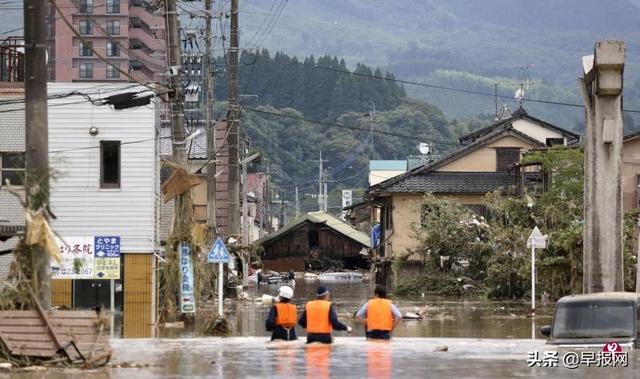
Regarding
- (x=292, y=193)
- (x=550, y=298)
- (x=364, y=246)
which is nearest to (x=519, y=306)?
(x=550, y=298)

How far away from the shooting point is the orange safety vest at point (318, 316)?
70.0 feet

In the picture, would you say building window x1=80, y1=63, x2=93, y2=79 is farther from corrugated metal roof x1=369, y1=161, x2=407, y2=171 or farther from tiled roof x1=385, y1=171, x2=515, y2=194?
tiled roof x1=385, y1=171, x2=515, y2=194

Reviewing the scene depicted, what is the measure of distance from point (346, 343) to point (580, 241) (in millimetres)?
22383

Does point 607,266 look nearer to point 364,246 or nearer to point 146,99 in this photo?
point 146,99

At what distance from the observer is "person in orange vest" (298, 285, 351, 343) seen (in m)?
21.4

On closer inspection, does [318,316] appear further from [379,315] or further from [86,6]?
[86,6]

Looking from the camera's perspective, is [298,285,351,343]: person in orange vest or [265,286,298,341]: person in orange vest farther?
[265,286,298,341]: person in orange vest

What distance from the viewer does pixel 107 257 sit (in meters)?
31.4

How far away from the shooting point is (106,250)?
31547 millimetres

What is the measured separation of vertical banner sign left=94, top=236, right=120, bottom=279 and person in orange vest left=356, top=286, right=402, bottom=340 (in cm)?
1027

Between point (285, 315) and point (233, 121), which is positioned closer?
point (285, 315)

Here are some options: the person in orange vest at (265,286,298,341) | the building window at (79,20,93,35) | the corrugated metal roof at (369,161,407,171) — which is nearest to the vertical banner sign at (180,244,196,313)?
the person in orange vest at (265,286,298,341)

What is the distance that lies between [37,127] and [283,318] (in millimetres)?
5570

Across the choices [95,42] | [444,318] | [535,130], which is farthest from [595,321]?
[95,42]
